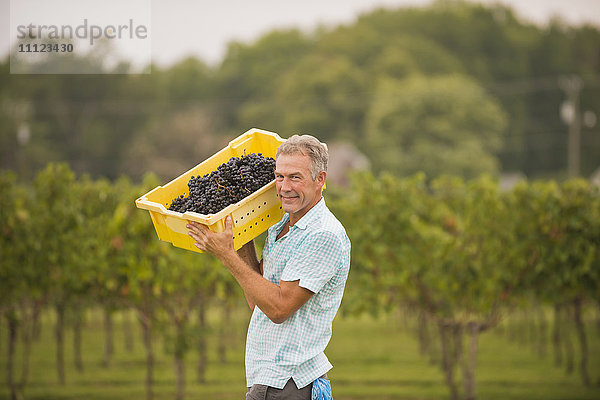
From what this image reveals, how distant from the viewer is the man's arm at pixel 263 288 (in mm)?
3395

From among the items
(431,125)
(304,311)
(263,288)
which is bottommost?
(304,311)

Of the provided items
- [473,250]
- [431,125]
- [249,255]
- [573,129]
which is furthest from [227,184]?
[573,129]

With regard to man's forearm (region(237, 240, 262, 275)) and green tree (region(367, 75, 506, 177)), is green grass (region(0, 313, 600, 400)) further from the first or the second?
green tree (region(367, 75, 506, 177))

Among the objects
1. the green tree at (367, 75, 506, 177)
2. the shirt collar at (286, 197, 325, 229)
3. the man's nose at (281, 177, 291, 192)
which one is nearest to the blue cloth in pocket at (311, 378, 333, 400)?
the shirt collar at (286, 197, 325, 229)

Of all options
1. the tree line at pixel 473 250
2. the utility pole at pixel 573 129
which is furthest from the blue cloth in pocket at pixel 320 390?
the utility pole at pixel 573 129

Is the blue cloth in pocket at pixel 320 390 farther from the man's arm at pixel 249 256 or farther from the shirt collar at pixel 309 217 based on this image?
the shirt collar at pixel 309 217

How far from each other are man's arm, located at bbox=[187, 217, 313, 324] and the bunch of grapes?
0.24 meters

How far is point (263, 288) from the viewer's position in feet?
11.1

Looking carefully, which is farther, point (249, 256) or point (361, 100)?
point (361, 100)

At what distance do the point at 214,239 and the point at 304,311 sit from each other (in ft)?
1.81

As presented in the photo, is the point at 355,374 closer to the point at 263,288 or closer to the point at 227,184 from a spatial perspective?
the point at 227,184

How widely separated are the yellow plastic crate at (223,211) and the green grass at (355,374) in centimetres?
527

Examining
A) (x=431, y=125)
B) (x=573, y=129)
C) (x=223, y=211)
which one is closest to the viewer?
(x=223, y=211)

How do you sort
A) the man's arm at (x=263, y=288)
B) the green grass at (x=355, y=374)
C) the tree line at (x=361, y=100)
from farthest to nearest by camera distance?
the tree line at (x=361, y=100)
the green grass at (x=355, y=374)
the man's arm at (x=263, y=288)
